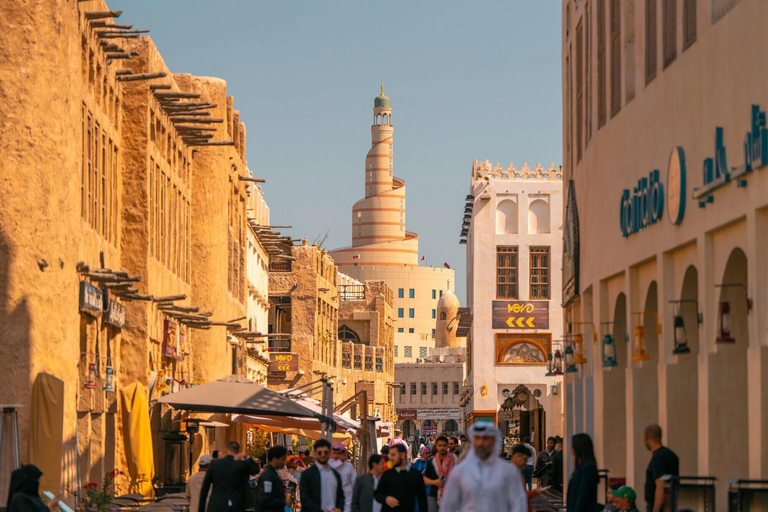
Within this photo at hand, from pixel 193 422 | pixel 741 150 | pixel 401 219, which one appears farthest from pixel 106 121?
pixel 401 219

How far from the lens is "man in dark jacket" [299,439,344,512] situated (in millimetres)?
14203

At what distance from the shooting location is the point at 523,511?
8.67 m

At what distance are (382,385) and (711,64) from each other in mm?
86794

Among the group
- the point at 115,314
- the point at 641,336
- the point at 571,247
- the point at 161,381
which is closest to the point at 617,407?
the point at 641,336

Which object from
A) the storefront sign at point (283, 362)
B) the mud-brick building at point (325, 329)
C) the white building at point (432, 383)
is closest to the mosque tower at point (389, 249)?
the white building at point (432, 383)

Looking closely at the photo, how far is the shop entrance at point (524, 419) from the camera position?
143 feet

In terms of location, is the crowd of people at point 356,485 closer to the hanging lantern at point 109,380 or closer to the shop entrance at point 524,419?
the hanging lantern at point 109,380

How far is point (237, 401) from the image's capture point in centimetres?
2144

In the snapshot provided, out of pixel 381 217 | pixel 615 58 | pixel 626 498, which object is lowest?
pixel 626 498

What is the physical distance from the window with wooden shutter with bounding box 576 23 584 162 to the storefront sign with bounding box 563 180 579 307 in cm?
102

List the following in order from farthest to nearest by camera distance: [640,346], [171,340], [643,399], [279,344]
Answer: [279,344], [171,340], [643,399], [640,346]

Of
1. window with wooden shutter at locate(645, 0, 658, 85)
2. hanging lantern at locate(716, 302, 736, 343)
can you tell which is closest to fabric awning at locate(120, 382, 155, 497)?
window with wooden shutter at locate(645, 0, 658, 85)

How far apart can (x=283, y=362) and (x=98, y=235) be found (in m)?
42.7

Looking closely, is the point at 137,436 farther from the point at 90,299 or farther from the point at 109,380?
the point at 90,299
